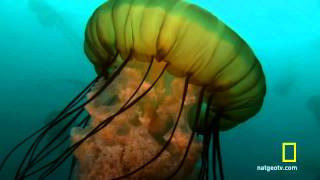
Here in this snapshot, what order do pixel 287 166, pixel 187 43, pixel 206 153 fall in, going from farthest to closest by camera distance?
pixel 287 166, pixel 206 153, pixel 187 43

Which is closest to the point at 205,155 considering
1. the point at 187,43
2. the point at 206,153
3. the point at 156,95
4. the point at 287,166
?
the point at 206,153

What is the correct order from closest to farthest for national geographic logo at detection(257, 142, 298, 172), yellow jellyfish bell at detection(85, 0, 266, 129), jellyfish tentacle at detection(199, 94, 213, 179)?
yellow jellyfish bell at detection(85, 0, 266, 129), jellyfish tentacle at detection(199, 94, 213, 179), national geographic logo at detection(257, 142, 298, 172)

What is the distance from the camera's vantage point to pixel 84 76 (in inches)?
786

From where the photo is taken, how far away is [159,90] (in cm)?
231

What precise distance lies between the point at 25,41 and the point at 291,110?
1352cm

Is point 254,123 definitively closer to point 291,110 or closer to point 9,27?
point 291,110

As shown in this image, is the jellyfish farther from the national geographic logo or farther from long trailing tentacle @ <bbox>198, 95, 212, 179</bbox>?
the national geographic logo

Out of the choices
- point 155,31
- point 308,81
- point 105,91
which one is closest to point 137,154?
point 105,91

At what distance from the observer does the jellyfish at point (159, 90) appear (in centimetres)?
197

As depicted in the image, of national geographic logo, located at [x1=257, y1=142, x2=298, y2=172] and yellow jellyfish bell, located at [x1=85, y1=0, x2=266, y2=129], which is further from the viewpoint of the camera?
national geographic logo, located at [x1=257, y1=142, x2=298, y2=172]

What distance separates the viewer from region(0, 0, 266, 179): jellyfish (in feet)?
6.48

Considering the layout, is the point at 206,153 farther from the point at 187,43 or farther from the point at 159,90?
the point at 187,43

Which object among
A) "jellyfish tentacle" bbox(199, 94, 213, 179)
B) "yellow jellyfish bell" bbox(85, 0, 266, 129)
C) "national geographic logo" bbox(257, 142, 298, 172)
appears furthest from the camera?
"national geographic logo" bbox(257, 142, 298, 172)

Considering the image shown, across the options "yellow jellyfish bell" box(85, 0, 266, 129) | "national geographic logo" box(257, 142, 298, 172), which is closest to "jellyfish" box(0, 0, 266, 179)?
"yellow jellyfish bell" box(85, 0, 266, 129)
